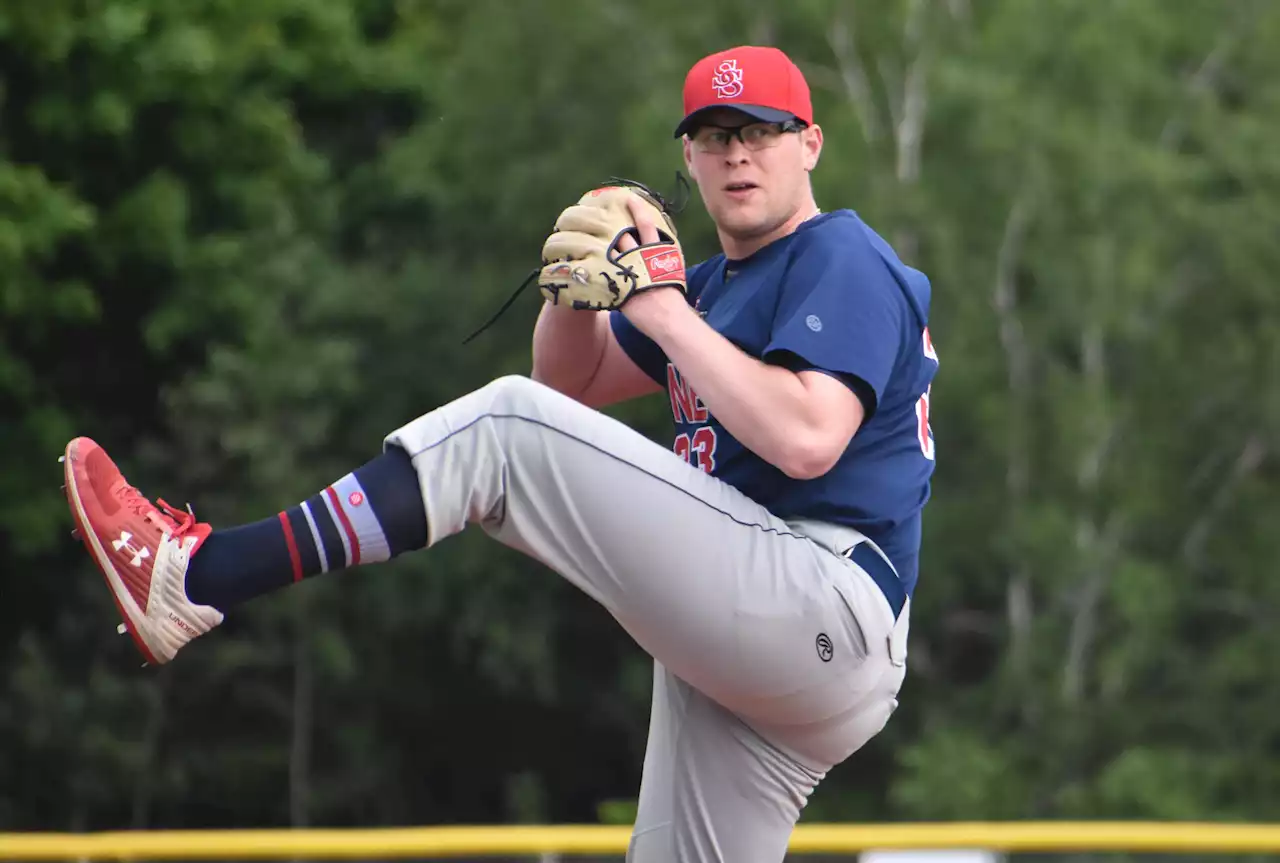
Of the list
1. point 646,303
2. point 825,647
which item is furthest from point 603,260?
point 825,647

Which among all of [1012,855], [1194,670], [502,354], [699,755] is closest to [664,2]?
[502,354]

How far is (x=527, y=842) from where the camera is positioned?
6.47 metres

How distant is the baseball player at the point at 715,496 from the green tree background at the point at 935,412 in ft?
38.8

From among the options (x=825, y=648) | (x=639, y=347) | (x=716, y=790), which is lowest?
(x=716, y=790)

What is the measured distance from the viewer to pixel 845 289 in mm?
3113

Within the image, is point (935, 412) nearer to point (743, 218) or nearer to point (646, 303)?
point (743, 218)

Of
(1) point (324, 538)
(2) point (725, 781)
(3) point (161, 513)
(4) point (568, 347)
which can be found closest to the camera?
(1) point (324, 538)

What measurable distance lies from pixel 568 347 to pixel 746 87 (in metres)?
0.66

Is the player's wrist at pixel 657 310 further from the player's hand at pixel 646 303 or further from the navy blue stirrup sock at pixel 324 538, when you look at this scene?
the navy blue stirrup sock at pixel 324 538

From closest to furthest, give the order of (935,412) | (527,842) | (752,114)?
(752,114)
(527,842)
(935,412)

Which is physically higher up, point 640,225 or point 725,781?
point 640,225

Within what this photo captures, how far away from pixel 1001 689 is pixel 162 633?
1545cm

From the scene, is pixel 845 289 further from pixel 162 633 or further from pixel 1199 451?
pixel 1199 451

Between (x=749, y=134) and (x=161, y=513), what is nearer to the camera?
(x=161, y=513)
